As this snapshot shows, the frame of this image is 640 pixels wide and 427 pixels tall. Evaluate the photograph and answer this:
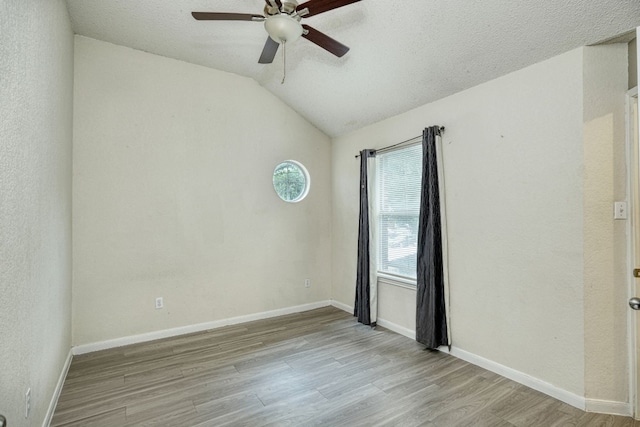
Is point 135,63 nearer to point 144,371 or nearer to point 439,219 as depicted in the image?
point 144,371

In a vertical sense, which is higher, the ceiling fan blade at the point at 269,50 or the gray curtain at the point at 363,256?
the ceiling fan blade at the point at 269,50

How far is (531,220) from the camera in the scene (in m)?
2.35

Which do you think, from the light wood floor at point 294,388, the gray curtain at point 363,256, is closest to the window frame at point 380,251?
the gray curtain at point 363,256

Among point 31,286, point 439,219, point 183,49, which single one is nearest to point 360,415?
point 439,219

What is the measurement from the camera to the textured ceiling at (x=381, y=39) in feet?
6.61

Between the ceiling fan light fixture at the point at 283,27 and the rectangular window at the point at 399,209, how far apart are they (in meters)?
1.92

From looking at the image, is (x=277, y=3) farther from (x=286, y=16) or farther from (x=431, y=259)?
(x=431, y=259)

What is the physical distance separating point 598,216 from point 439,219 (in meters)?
1.16

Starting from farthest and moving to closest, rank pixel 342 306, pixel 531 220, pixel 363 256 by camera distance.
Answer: pixel 342 306, pixel 363 256, pixel 531 220

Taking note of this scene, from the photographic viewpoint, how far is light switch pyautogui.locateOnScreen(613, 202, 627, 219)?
1.99 meters

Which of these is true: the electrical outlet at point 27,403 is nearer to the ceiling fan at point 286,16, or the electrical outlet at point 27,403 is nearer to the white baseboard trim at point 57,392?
the white baseboard trim at point 57,392

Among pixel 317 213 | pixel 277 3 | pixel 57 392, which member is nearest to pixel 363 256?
pixel 317 213

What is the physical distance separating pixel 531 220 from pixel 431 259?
0.91 m

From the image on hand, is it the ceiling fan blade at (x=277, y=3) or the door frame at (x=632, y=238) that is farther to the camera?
the door frame at (x=632, y=238)
